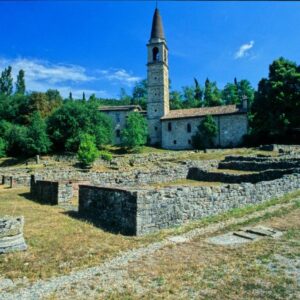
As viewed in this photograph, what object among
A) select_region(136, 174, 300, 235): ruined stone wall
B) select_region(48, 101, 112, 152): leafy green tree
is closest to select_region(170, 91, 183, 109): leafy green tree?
select_region(48, 101, 112, 152): leafy green tree

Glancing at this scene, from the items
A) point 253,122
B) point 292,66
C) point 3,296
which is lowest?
point 3,296

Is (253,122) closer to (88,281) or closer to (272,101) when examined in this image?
(272,101)

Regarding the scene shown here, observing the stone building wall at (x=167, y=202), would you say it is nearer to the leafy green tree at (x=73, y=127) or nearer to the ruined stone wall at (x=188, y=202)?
the ruined stone wall at (x=188, y=202)

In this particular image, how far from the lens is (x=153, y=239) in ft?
27.7

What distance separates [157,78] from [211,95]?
2229cm

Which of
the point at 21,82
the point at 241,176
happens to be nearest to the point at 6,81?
the point at 21,82

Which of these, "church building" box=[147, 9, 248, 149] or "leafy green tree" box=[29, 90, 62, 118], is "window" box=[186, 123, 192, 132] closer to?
"church building" box=[147, 9, 248, 149]

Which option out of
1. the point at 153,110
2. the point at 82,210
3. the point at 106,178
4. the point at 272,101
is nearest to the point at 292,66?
the point at 272,101

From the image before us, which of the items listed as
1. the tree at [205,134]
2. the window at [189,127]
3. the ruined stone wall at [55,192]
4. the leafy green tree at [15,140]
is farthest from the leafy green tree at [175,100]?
the ruined stone wall at [55,192]

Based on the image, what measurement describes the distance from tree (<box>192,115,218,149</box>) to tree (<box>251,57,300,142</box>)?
7054 millimetres

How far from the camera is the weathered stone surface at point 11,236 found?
7496 mm

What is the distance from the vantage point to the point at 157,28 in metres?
60.2

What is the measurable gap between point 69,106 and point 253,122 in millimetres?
30083

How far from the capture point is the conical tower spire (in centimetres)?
5969
